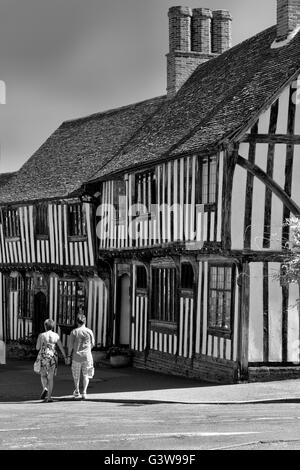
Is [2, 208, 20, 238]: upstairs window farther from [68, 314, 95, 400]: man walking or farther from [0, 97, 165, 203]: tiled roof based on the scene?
[68, 314, 95, 400]: man walking

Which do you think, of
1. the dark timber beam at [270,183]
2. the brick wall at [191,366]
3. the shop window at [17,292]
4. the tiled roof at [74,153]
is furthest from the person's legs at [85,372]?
the shop window at [17,292]

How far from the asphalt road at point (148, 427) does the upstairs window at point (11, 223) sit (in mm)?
15016

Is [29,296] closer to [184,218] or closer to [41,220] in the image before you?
[41,220]

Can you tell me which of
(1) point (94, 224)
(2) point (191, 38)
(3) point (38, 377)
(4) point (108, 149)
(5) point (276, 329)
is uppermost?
(2) point (191, 38)

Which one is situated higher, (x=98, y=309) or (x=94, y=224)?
(x=94, y=224)

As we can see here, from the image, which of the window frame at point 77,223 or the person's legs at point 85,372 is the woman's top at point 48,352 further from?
the window frame at point 77,223

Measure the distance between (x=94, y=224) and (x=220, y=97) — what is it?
6.10m

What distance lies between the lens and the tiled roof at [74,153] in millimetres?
29219

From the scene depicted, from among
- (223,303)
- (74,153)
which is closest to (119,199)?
(223,303)

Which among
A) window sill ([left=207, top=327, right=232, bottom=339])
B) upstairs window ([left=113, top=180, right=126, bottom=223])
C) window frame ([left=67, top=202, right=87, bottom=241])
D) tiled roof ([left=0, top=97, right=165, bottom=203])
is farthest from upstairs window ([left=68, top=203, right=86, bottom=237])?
window sill ([left=207, top=327, right=232, bottom=339])

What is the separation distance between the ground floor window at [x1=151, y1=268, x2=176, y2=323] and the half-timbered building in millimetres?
52

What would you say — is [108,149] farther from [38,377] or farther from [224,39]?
[38,377]
